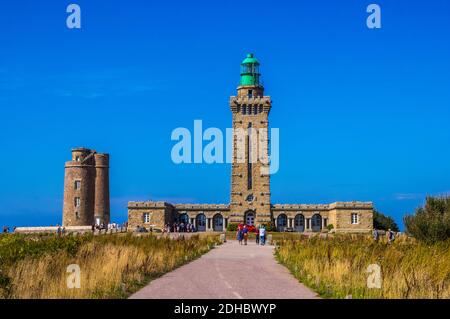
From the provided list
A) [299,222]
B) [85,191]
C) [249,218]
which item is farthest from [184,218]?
[299,222]

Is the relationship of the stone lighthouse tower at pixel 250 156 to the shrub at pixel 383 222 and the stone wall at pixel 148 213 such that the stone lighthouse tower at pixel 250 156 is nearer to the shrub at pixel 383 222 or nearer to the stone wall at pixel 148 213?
the stone wall at pixel 148 213

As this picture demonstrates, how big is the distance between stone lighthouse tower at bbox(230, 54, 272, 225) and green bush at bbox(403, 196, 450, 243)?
4104 cm

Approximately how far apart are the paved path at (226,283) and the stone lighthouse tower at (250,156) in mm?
47231

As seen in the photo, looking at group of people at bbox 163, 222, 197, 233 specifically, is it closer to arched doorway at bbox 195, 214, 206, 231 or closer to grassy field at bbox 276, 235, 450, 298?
arched doorway at bbox 195, 214, 206, 231

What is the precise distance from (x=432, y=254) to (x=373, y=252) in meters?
2.47

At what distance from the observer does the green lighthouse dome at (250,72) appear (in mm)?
69125

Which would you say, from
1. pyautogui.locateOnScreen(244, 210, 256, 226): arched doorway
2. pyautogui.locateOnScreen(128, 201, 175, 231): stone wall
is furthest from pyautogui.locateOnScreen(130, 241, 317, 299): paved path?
pyautogui.locateOnScreen(244, 210, 256, 226): arched doorway

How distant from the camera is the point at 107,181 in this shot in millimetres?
71250

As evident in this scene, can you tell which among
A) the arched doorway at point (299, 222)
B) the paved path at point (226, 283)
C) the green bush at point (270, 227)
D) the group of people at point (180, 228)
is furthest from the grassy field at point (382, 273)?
the arched doorway at point (299, 222)

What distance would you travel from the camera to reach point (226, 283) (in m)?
15.3

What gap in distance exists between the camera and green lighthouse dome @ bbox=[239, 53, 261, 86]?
6912cm

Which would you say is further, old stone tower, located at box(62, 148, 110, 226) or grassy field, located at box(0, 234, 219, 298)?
old stone tower, located at box(62, 148, 110, 226)

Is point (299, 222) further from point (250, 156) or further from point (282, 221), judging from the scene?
point (250, 156)
